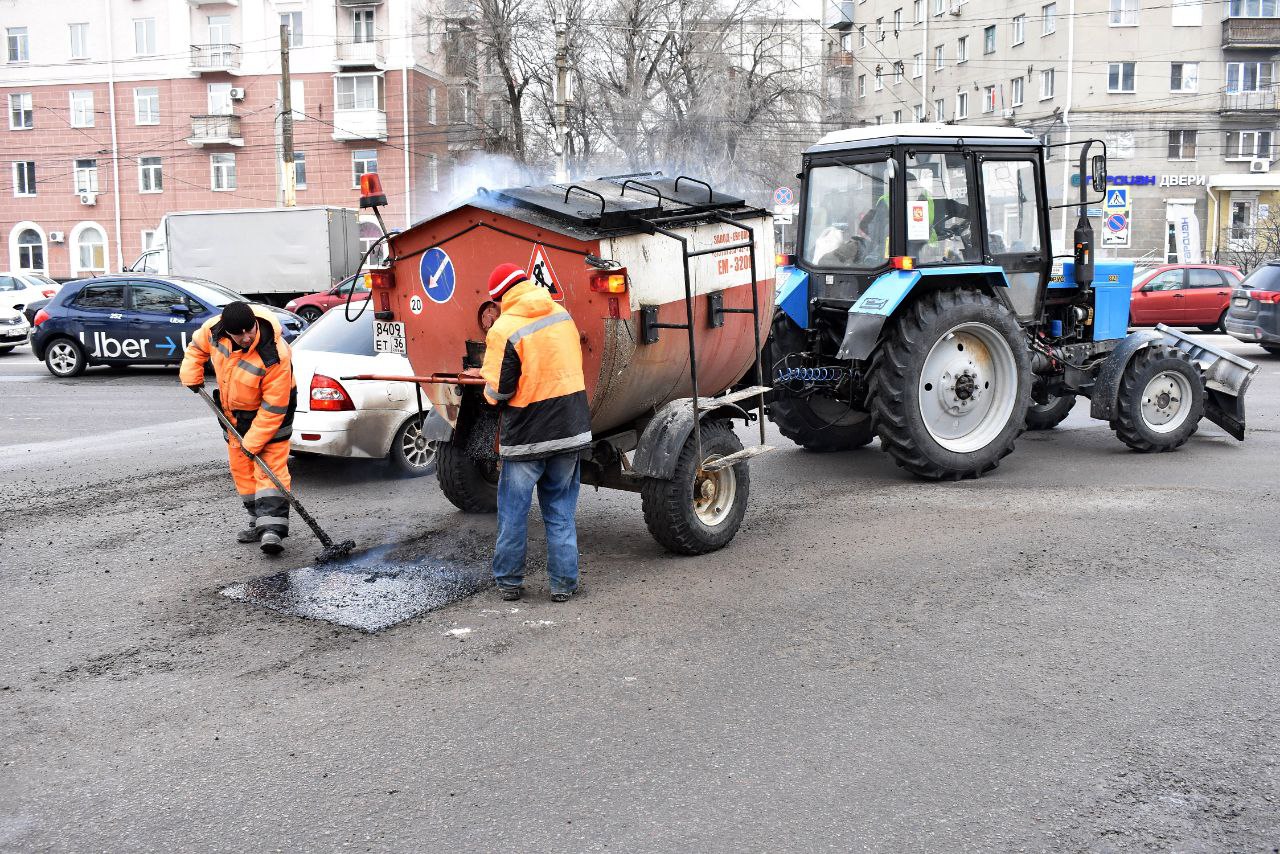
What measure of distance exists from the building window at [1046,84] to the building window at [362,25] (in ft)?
86.9

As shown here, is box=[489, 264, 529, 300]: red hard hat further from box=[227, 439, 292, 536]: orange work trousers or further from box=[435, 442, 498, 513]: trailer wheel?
box=[227, 439, 292, 536]: orange work trousers

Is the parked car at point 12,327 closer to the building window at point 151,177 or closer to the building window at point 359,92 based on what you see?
the building window at point 359,92

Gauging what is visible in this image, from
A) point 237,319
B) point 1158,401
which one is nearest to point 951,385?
point 1158,401

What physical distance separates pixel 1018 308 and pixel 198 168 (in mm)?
41979

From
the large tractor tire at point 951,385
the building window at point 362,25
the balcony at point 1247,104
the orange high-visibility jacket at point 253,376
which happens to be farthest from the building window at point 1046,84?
the orange high-visibility jacket at point 253,376

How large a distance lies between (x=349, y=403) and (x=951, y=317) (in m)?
4.52

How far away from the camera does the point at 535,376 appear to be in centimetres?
571

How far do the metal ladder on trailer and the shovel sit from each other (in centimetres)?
217

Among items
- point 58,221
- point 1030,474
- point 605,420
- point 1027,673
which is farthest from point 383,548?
point 58,221

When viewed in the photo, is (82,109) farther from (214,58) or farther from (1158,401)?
(1158,401)

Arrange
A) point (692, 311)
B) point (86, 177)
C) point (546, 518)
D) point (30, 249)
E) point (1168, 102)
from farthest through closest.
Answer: point (30, 249) < point (86, 177) < point (1168, 102) < point (692, 311) < point (546, 518)

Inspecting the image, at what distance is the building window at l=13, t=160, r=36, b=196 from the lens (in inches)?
1811

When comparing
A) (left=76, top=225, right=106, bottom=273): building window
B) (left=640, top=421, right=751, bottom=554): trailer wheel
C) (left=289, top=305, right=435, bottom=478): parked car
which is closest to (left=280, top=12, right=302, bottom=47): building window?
(left=76, top=225, right=106, bottom=273): building window

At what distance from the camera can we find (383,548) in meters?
6.98
